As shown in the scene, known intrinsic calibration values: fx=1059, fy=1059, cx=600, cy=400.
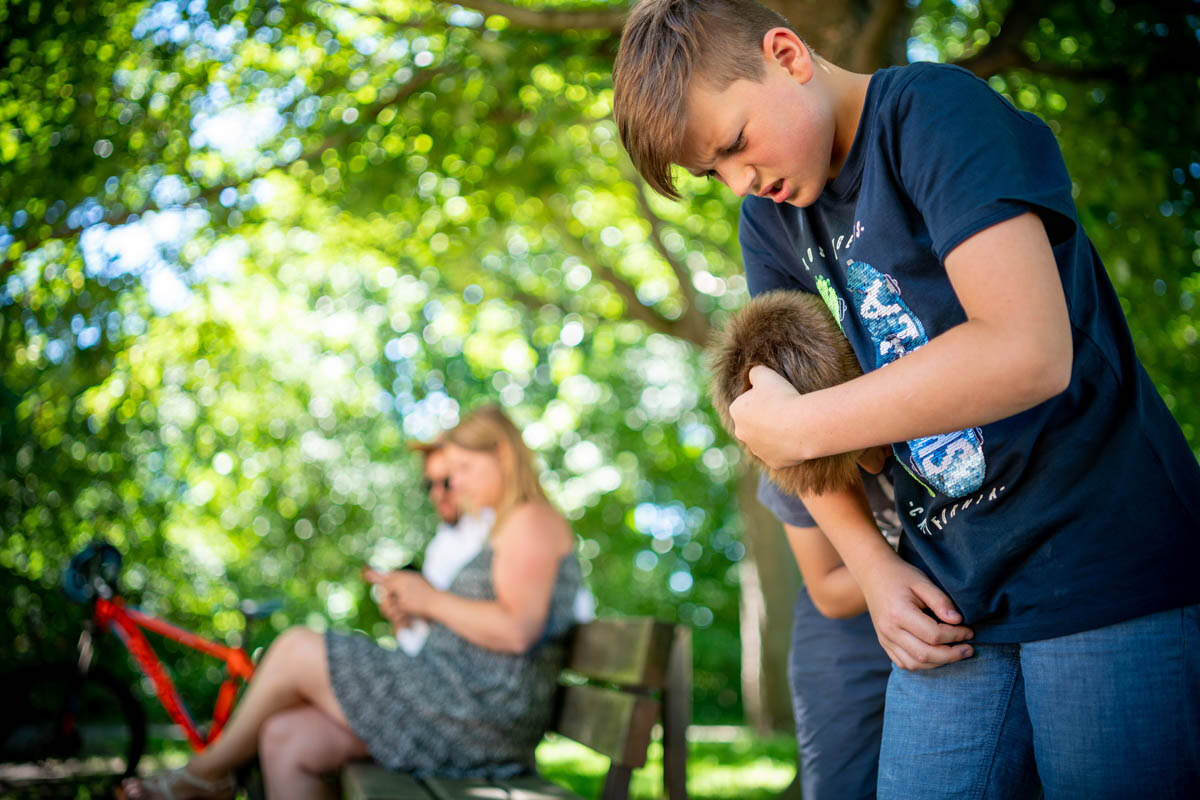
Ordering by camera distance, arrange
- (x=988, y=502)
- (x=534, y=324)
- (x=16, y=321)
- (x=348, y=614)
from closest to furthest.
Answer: (x=988, y=502) → (x=16, y=321) → (x=534, y=324) → (x=348, y=614)

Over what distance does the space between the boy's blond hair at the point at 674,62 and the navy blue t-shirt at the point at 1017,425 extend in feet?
0.68

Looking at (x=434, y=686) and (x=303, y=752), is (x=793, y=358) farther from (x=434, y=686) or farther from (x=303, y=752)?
(x=303, y=752)

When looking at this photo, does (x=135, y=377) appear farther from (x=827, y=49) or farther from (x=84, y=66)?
(x=827, y=49)

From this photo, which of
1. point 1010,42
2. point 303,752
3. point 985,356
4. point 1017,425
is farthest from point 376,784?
point 1010,42

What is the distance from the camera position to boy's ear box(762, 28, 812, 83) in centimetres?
152

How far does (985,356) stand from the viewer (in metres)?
1.26

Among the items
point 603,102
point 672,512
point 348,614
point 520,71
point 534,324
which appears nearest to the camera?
point 520,71

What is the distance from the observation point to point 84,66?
445 centimetres

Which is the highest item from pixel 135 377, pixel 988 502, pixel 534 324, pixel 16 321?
pixel 988 502

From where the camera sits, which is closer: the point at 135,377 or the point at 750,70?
the point at 750,70

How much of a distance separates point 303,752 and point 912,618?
8.68 feet

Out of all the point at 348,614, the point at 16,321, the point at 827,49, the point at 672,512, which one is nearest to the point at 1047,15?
the point at 827,49

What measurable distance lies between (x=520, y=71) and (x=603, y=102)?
5.61 feet

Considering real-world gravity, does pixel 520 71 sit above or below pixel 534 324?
above
